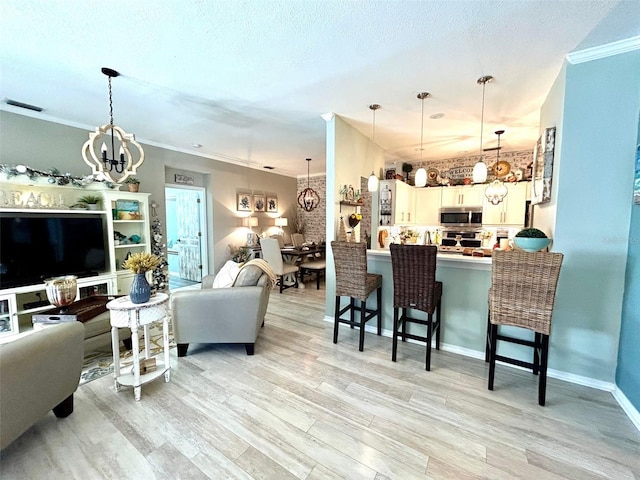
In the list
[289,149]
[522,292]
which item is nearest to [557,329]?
[522,292]

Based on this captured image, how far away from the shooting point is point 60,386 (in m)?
1.72

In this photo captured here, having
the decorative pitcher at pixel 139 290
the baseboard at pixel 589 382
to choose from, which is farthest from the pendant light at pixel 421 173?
the decorative pitcher at pixel 139 290

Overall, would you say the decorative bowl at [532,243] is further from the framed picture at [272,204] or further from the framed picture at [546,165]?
the framed picture at [272,204]

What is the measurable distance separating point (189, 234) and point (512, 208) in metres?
6.78

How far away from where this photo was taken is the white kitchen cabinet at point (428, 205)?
5.88 metres

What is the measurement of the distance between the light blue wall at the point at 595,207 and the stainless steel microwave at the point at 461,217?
3.32m

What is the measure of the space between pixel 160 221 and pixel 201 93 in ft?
9.15

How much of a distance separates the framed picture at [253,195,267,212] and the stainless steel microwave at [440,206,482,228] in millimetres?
4293

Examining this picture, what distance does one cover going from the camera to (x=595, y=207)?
216 cm

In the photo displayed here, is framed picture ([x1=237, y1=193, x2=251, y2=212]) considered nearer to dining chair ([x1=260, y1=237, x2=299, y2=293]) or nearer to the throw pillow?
dining chair ([x1=260, y1=237, x2=299, y2=293])

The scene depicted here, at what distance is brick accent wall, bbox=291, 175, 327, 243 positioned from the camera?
7688mm

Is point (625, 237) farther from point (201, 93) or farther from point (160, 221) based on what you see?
point (160, 221)

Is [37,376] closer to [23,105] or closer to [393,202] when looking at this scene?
[23,105]

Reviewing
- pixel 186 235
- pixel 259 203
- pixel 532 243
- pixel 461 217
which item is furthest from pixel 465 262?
pixel 186 235
